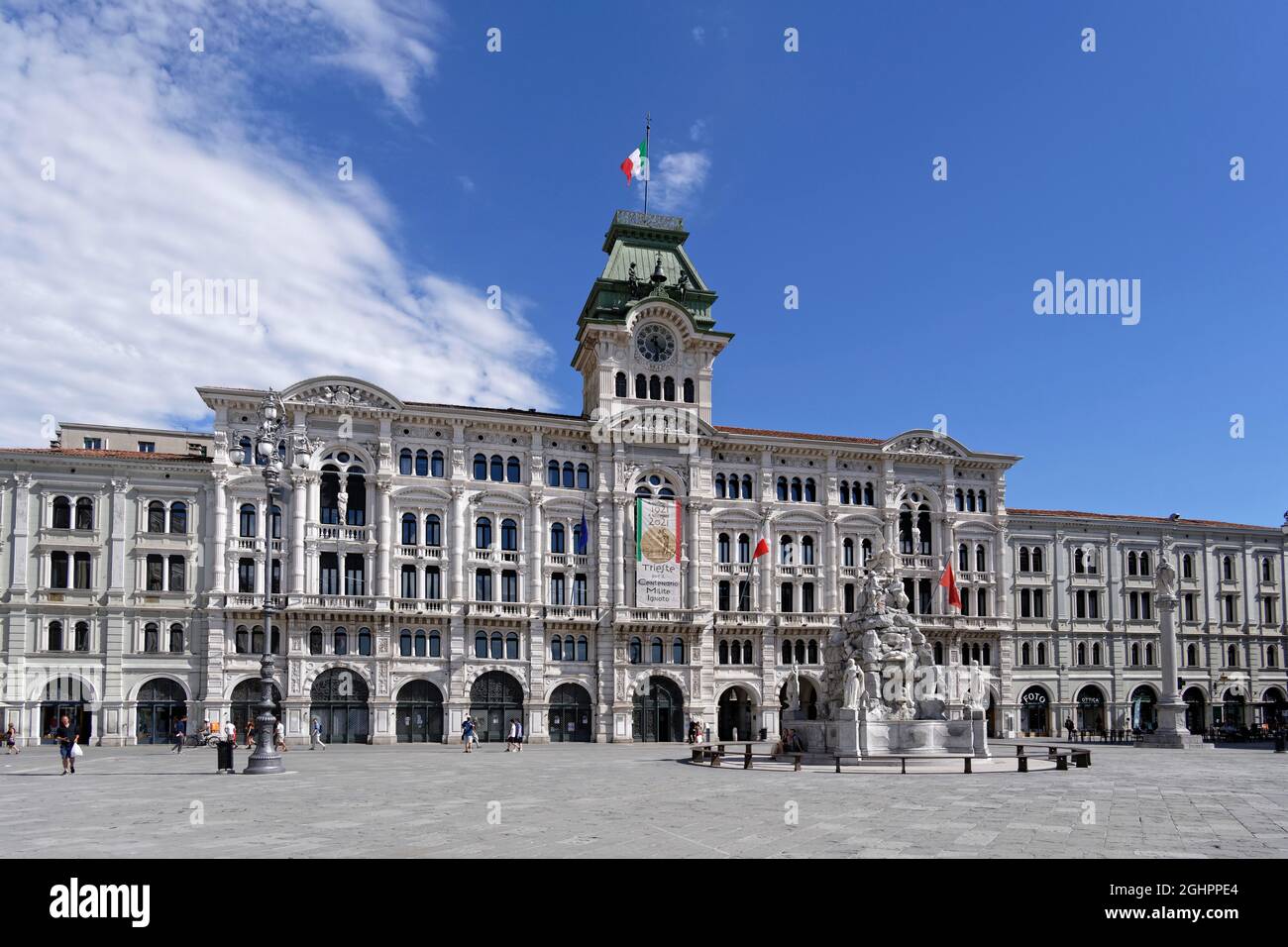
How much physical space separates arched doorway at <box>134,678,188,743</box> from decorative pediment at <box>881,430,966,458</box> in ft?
141

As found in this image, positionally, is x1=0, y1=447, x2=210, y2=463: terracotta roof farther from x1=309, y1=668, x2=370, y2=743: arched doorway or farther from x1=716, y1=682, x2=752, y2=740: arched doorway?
x1=716, y1=682, x2=752, y2=740: arched doorway

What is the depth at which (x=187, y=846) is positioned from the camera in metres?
16.1

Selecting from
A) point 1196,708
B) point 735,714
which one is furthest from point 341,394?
point 1196,708

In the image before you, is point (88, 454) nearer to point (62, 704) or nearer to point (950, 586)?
point (62, 704)

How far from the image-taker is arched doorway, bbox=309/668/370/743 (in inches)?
2172

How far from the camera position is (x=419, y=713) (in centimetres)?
5703

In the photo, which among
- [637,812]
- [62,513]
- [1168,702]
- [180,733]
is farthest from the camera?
[62,513]

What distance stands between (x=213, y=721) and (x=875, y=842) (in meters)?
44.6

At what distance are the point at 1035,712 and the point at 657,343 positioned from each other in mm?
34244

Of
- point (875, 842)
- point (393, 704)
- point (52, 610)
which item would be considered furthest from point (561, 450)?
point (875, 842)

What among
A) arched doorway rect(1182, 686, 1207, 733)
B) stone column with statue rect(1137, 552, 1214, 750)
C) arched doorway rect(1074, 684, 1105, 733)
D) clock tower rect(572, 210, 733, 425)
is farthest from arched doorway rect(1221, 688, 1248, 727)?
clock tower rect(572, 210, 733, 425)

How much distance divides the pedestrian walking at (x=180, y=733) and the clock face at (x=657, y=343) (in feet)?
103
